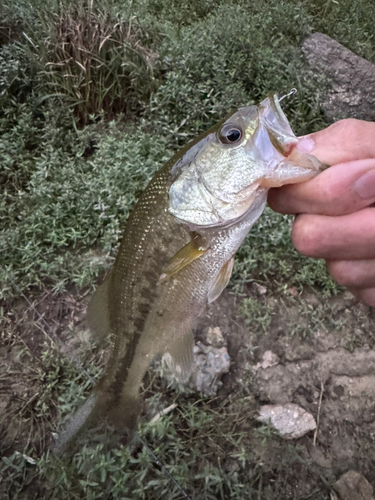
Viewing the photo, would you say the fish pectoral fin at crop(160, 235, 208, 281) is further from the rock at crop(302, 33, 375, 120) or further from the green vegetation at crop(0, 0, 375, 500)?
the rock at crop(302, 33, 375, 120)

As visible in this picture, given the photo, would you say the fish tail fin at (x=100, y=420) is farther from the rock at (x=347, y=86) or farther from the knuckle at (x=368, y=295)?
the rock at (x=347, y=86)

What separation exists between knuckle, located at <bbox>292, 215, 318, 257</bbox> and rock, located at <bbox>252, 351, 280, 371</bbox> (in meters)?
1.26

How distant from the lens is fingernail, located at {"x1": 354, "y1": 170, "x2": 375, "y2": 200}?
1.02 m

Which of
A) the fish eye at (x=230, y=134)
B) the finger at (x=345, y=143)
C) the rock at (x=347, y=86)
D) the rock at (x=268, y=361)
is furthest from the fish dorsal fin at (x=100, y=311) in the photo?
the rock at (x=347, y=86)

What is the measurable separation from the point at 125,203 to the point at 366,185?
2016mm

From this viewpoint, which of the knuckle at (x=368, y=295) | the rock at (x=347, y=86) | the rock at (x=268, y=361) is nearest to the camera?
the knuckle at (x=368, y=295)

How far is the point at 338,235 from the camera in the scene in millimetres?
1130

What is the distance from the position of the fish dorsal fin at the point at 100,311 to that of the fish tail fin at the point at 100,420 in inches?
12.1

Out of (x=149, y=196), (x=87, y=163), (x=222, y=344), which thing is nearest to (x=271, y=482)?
(x=222, y=344)

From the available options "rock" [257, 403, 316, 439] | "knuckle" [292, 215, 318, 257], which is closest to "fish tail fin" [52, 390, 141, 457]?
"rock" [257, 403, 316, 439]

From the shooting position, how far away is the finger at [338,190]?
1.04 m

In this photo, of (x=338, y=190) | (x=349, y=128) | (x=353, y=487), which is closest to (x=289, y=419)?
(x=353, y=487)

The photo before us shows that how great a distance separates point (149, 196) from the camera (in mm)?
1397

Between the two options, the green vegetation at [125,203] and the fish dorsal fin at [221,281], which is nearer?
the fish dorsal fin at [221,281]
